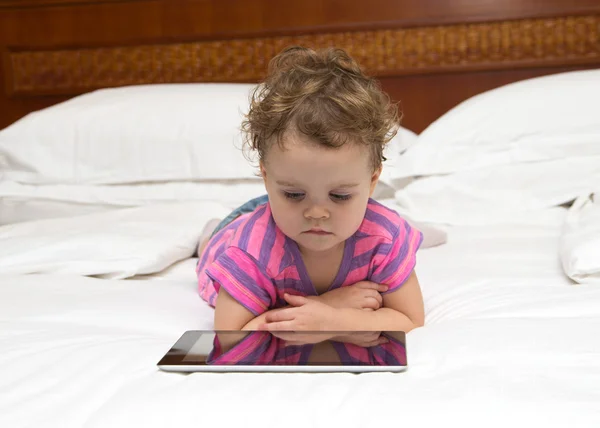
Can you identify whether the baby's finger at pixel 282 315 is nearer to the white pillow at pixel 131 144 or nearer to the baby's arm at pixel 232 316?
the baby's arm at pixel 232 316

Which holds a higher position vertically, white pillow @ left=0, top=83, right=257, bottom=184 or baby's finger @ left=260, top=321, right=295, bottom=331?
white pillow @ left=0, top=83, right=257, bottom=184

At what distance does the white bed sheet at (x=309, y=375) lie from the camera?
2.19 feet

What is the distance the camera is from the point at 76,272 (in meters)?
1.35

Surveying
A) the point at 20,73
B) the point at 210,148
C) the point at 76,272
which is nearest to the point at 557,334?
the point at 76,272

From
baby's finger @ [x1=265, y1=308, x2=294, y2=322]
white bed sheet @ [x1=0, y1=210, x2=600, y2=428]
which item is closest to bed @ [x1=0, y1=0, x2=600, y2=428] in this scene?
white bed sheet @ [x1=0, y1=210, x2=600, y2=428]

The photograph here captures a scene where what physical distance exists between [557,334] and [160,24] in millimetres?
2067

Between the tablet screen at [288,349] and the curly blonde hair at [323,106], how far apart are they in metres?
0.25

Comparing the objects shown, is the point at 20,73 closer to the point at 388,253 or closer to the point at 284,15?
the point at 284,15

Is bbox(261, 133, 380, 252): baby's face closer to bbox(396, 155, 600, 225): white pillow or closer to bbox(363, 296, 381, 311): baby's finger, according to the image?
bbox(363, 296, 381, 311): baby's finger

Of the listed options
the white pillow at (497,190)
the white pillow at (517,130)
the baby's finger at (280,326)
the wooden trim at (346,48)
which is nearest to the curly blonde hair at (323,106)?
the baby's finger at (280,326)

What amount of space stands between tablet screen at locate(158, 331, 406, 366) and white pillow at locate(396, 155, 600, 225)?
0.93 meters

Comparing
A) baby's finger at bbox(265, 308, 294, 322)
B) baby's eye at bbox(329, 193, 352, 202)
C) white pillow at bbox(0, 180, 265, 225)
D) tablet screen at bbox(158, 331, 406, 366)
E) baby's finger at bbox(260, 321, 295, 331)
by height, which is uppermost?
baby's eye at bbox(329, 193, 352, 202)

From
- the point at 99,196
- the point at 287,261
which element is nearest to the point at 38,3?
the point at 99,196

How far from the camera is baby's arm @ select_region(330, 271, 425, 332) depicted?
1.02m
